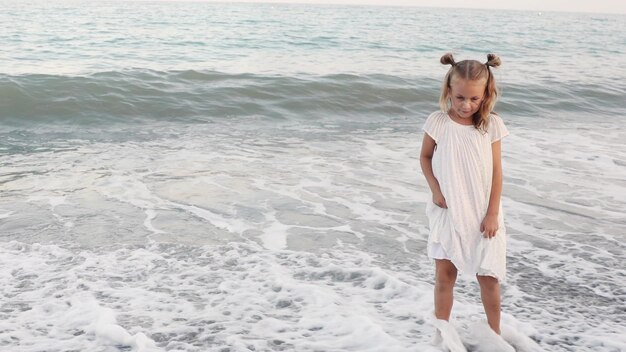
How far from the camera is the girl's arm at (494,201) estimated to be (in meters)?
3.26

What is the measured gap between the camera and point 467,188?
3.30m

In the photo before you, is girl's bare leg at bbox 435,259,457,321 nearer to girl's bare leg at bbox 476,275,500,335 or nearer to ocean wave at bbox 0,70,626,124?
girl's bare leg at bbox 476,275,500,335

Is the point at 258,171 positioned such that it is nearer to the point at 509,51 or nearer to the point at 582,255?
the point at 582,255

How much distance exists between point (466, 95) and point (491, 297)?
1.05 metres

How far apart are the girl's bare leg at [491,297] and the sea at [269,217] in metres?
0.10

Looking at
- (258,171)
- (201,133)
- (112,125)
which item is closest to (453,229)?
(258,171)

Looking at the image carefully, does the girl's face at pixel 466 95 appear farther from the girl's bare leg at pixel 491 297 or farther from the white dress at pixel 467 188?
the girl's bare leg at pixel 491 297

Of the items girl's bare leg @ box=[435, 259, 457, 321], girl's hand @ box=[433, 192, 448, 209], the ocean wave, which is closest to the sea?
the ocean wave

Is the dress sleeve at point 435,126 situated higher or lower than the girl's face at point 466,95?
lower

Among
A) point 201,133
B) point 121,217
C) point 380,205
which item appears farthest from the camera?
point 201,133

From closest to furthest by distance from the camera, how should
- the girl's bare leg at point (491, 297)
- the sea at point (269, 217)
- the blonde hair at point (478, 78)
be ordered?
the blonde hair at point (478, 78) → the girl's bare leg at point (491, 297) → the sea at point (269, 217)

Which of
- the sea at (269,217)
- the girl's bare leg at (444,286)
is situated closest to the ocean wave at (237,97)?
the sea at (269,217)

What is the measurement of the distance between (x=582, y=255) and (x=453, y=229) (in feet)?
7.65

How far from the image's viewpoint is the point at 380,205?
644 centimetres
